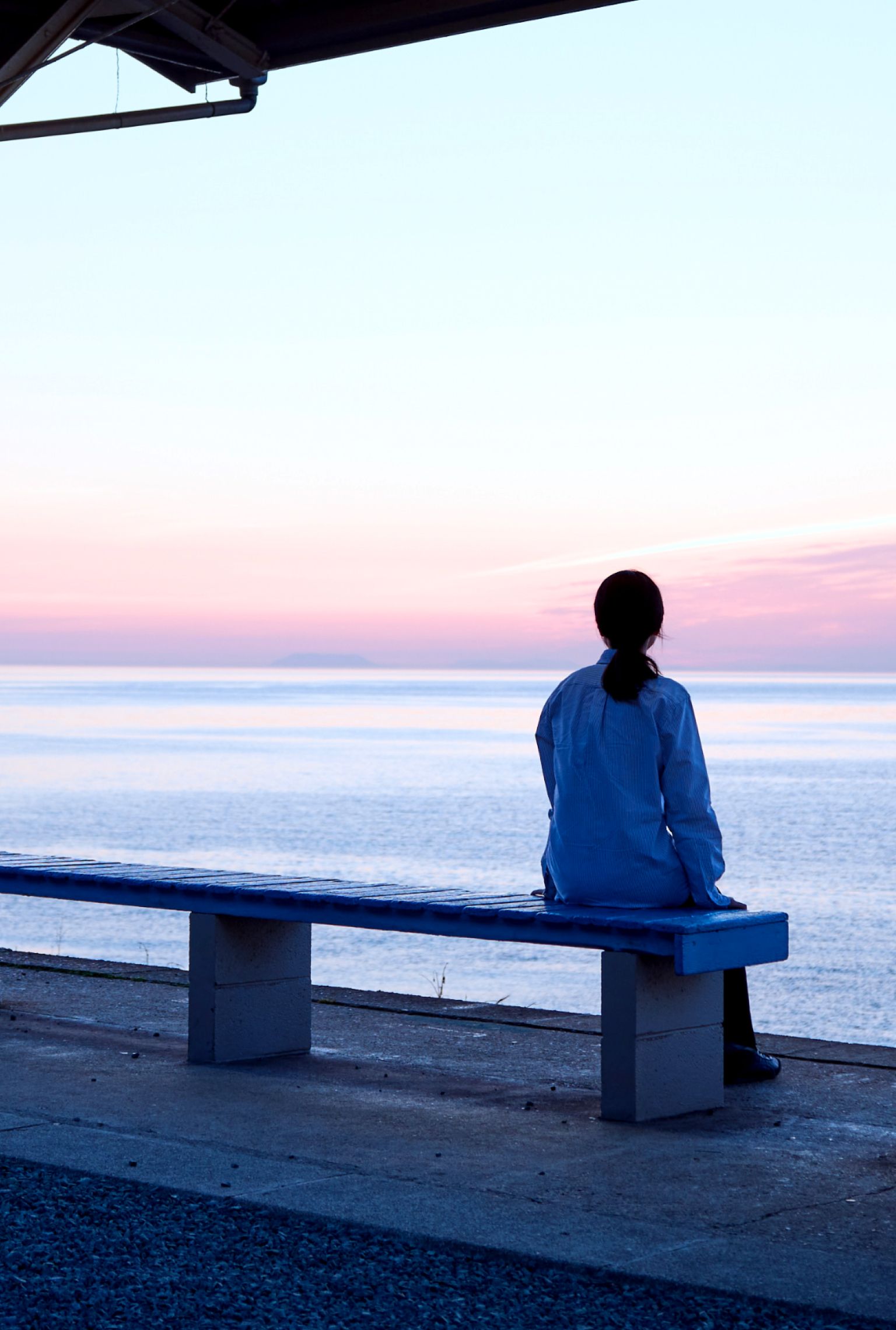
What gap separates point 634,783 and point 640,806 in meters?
0.08

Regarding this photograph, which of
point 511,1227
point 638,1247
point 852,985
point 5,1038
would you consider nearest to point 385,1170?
point 511,1227

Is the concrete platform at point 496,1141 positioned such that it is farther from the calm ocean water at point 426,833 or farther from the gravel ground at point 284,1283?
the calm ocean water at point 426,833

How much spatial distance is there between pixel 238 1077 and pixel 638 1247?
8.37 feet

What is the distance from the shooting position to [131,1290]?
12.9ft

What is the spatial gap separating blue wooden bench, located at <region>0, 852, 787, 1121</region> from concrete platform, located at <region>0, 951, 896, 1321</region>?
5.8 inches

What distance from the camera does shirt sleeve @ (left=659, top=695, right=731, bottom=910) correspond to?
5.83 metres

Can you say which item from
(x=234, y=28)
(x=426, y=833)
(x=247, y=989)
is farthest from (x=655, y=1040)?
(x=426, y=833)

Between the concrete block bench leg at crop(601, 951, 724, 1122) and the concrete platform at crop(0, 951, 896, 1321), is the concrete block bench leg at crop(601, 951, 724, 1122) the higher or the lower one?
the higher one

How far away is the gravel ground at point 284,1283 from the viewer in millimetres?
3762

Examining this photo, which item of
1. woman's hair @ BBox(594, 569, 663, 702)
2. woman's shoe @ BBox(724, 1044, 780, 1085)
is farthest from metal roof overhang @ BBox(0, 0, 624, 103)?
woman's shoe @ BBox(724, 1044, 780, 1085)

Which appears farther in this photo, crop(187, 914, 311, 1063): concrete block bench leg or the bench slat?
crop(187, 914, 311, 1063): concrete block bench leg

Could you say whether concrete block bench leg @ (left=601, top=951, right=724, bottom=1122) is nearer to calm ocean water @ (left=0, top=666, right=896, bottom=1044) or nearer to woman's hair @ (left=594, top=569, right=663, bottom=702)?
woman's hair @ (left=594, top=569, right=663, bottom=702)

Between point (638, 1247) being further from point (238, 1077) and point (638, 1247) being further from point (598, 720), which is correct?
point (238, 1077)

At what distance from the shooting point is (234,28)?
1245cm
